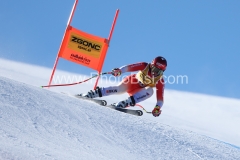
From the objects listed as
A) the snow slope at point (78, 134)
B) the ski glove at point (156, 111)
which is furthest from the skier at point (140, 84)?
the snow slope at point (78, 134)

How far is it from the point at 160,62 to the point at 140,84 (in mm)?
485

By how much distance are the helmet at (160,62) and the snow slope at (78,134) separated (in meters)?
1.33

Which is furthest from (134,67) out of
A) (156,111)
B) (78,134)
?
(78,134)

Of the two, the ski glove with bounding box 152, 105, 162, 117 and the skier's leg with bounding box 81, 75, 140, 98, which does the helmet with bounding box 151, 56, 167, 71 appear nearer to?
the skier's leg with bounding box 81, 75, 140, 98

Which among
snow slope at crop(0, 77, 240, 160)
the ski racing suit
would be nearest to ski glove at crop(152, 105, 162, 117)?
the ski racing suit

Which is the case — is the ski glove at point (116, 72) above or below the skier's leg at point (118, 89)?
above

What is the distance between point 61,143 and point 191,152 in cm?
158

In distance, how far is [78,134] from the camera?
3.71 m

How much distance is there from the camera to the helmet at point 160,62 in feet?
20.3

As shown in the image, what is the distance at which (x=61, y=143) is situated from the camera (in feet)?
11.0

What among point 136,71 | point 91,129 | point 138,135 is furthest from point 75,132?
point 136,71

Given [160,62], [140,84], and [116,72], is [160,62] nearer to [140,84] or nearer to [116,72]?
[140,84]

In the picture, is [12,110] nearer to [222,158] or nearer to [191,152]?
[191,152]

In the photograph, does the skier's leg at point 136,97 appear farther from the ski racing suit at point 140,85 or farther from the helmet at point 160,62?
the helmet at point 160,62
